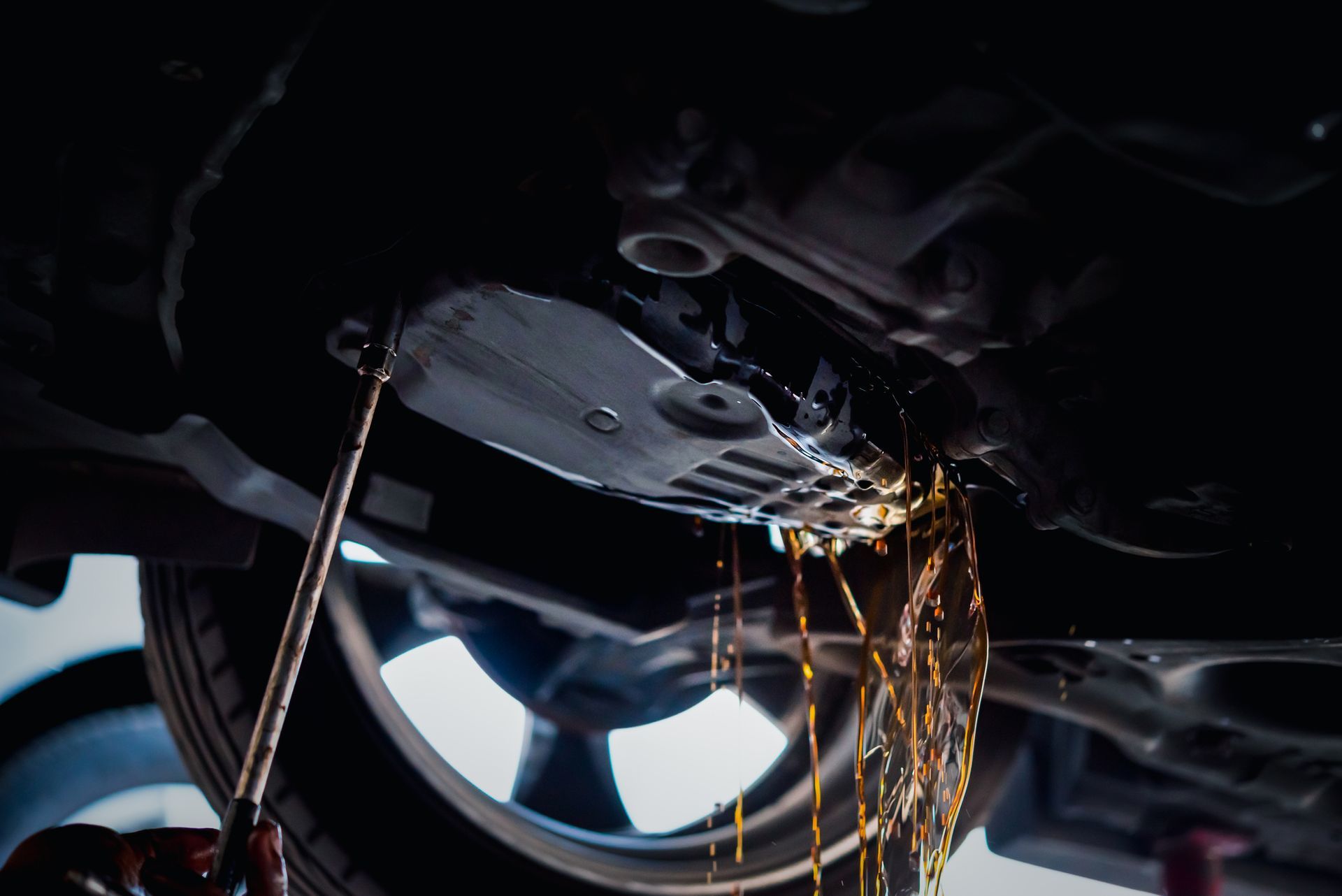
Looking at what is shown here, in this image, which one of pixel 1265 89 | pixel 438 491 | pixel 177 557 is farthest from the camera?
pixel 438 491

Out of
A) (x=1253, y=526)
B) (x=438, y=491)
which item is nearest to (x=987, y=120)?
(x=1253, y=526)

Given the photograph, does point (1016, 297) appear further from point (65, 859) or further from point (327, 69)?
point (65, 859)

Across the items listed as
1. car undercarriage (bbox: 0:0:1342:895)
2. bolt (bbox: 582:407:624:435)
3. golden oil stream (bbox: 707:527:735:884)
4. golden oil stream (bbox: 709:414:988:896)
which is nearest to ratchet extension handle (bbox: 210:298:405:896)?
car undercarriage (bbox: 0:0:1342:895)

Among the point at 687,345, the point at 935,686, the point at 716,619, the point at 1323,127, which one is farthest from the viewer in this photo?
the point at 716,619

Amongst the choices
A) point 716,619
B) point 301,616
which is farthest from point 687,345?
point 716,619

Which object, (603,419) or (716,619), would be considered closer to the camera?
(603,419)

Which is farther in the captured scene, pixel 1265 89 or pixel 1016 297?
pixel 1016 297

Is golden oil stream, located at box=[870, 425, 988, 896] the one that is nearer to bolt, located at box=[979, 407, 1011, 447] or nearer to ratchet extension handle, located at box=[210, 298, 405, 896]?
bolt, located at box=[979, 407, 1011, 447]

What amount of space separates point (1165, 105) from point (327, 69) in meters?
0.56

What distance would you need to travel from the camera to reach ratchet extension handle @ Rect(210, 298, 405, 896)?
73 centimetres

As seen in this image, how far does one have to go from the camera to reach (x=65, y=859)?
701 millimetres

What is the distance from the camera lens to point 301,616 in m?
0.81

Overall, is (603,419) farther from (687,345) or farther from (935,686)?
(935,686)

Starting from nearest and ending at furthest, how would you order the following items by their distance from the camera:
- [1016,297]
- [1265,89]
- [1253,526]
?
[1265,89] < [1016,297] < [1253,526]
